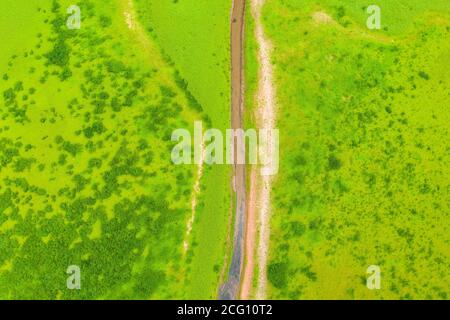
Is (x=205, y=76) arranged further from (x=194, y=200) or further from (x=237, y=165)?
(x=194, y=200)

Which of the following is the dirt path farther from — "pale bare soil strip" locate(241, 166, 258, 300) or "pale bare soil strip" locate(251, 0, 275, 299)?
"pale bare soil strip" locate(251, 0, 275, 299)

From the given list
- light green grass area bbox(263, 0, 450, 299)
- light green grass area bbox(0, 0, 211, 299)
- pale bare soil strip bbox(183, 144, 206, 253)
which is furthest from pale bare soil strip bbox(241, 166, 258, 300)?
light green grass area bbox(0, 0, 211, 299)

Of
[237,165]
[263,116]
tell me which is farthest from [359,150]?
[237,165]

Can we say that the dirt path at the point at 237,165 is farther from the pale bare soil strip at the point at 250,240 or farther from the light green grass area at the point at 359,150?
the light green grass area at the point at 359,150

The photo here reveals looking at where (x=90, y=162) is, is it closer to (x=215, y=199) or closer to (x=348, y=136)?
(x=215, y=199)

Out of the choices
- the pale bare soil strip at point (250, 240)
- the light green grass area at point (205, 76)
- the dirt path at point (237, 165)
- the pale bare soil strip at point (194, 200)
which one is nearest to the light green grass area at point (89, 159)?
the pale bare soil strip at point (194, 200)

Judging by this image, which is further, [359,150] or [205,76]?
[205,76]

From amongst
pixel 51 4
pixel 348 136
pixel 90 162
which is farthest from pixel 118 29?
pixel 348 136
